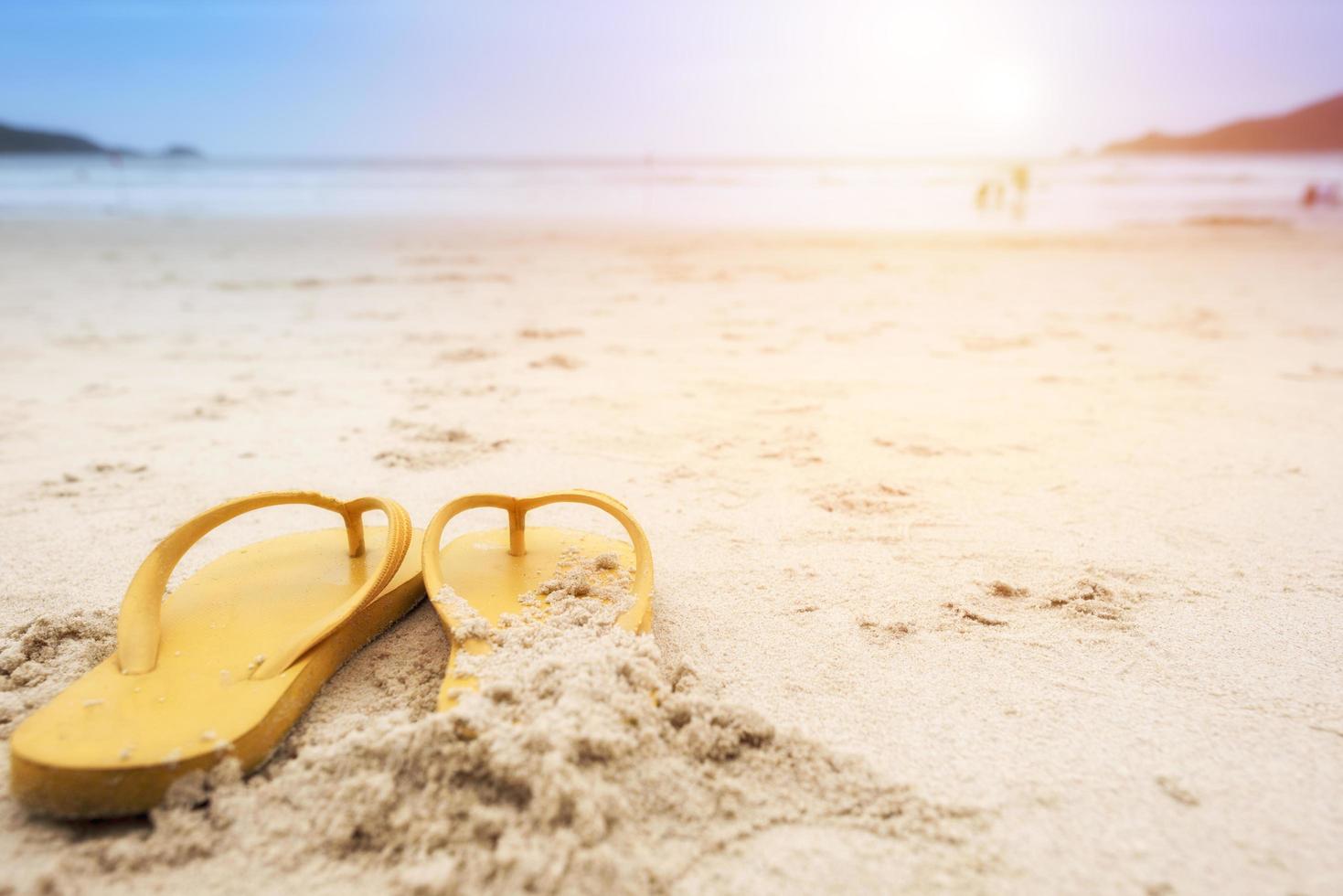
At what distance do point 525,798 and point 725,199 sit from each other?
15.4 meters

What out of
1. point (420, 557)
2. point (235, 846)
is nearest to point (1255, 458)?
point (420, 557)

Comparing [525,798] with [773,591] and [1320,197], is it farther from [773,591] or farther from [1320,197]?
[1320,197]

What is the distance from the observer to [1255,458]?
2.27 m

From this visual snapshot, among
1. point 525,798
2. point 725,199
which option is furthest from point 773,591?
point 725,199

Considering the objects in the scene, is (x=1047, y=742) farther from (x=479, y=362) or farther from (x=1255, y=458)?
(x=479, y=362)

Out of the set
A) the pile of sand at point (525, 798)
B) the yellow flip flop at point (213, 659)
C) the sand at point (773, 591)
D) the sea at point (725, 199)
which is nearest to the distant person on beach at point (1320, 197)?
the sea at point (725, 199)

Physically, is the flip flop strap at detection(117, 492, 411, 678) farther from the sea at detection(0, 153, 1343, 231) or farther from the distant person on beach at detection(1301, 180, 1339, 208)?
the distant person on beach at detection(1301, 180, 1339, 208)

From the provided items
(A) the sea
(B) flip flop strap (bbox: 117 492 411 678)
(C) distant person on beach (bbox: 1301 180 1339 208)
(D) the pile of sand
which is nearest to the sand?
(D) the pile of sand

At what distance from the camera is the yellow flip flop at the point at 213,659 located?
971 mm

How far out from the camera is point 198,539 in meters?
1.39

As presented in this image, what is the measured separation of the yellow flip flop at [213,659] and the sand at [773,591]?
49 mm

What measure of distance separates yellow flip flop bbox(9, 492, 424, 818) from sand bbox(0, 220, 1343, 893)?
0.05 metres

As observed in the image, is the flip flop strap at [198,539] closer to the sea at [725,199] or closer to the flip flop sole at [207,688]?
the flip flop sole at [207,688]

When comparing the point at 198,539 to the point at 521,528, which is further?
the point at 521,528
